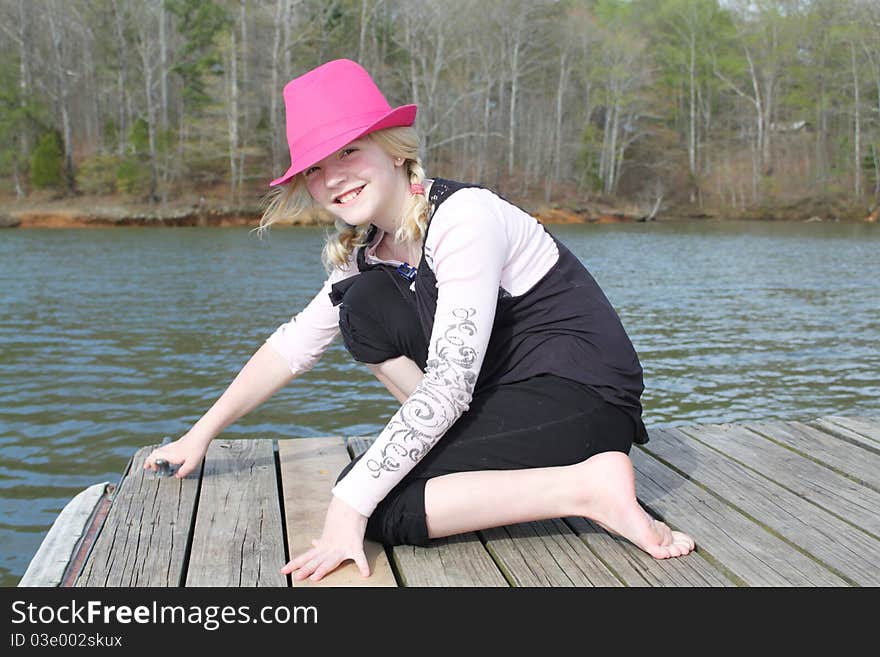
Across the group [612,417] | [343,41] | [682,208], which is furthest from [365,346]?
[682,208]

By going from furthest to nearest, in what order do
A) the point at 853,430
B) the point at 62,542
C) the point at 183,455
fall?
the point at 853,430, the point at 183,455, the point at 62,542

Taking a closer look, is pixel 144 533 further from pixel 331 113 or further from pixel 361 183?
pixel 331 113

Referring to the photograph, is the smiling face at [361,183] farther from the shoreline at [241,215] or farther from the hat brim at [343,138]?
the shoreline at [241,215]

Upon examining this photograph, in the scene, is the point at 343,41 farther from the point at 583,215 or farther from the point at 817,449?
the point at 817,449

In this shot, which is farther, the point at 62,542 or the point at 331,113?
the point at 62,542

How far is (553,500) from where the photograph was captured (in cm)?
239

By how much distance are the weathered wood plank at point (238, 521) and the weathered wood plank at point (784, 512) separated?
127 centimetres

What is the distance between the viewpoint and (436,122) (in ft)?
121

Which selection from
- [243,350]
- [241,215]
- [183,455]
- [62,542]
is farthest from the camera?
[241,215]

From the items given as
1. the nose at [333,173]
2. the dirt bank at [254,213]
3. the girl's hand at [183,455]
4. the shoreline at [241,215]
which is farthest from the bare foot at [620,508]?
the shoreline at [241,215]

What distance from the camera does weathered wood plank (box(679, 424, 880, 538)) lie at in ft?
8.71

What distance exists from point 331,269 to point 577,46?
39189mm

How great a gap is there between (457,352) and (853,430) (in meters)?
1.88

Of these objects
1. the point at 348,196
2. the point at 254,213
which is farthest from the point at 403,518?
the point at 254,213
